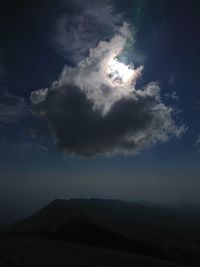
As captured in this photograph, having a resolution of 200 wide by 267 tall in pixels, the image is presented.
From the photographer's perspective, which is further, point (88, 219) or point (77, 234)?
point (88, 219)

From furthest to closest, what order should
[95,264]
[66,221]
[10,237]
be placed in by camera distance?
[66,221]
[10,237]
[95,264]

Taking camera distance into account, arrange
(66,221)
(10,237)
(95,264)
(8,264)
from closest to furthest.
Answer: (8,264)
(95,264)
(10,237)
(66,221)

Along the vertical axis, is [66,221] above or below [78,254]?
above

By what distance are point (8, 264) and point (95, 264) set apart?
12.5 m

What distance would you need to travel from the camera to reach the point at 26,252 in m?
47.3

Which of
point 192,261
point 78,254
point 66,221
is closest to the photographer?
point 78,254

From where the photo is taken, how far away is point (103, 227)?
82000mm

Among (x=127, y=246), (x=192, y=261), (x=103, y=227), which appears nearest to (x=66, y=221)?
(x=103, y=227)


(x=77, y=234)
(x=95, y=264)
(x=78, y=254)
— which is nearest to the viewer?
(x=95, y=264)

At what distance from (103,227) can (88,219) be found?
8.13 m

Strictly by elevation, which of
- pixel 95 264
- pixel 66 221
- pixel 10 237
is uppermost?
pixel 66 221

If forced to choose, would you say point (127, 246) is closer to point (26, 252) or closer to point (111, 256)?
point (111, 256)

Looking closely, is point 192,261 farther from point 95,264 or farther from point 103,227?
point 95,264

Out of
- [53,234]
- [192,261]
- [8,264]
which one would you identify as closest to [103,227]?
[53,234]
